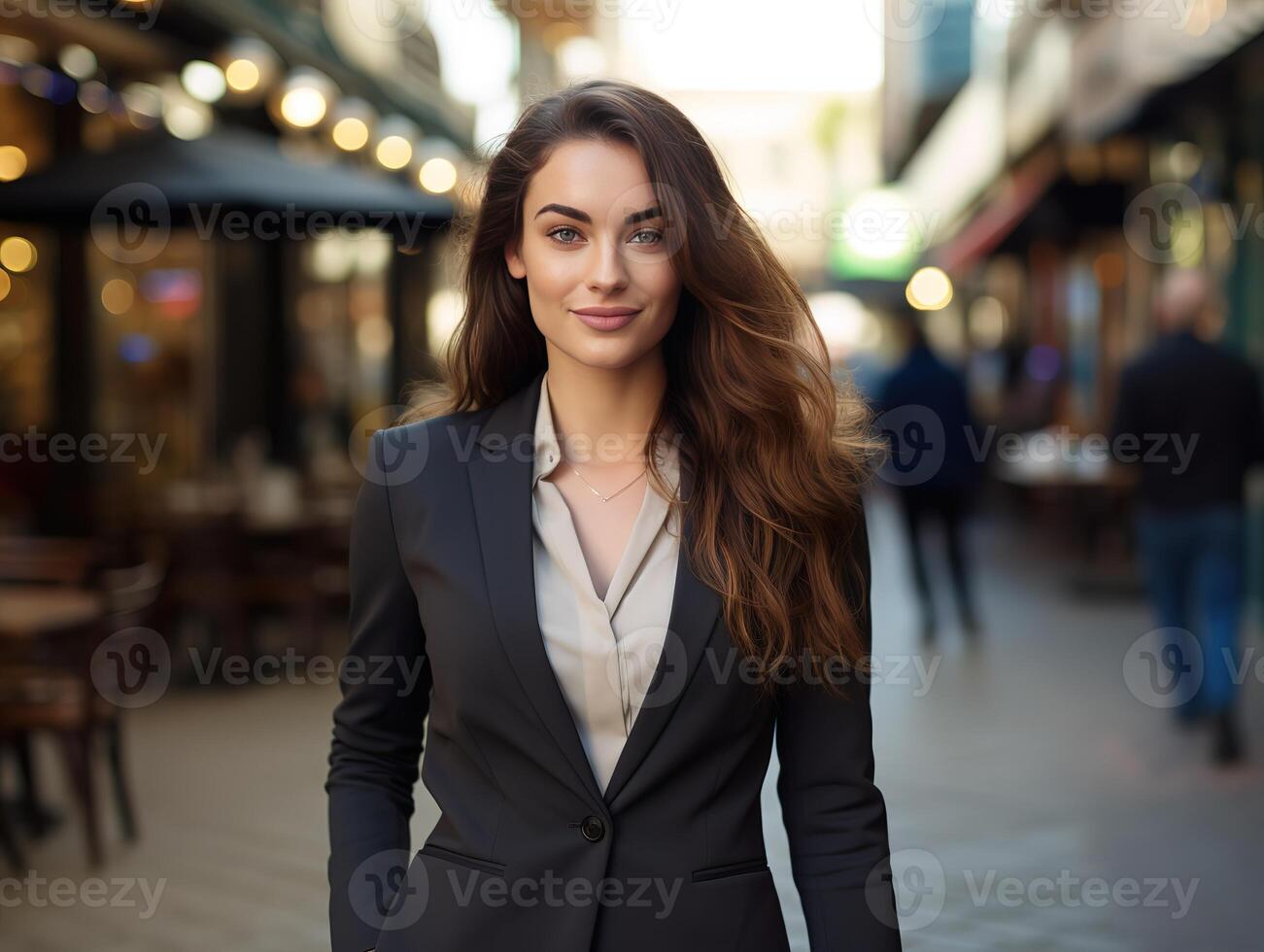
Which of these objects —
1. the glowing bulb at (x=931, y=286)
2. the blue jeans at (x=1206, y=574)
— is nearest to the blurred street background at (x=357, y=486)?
the blue jeans at (x=1206, y=574)

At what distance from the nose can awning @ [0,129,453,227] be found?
681cm

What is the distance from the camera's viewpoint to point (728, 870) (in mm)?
1989

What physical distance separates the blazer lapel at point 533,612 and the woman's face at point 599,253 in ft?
0.68

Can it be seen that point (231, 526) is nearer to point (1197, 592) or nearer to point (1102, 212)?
point (1197, 592)

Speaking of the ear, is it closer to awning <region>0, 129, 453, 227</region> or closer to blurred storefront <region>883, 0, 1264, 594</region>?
awning <region>0, 129, 453, 227</region>

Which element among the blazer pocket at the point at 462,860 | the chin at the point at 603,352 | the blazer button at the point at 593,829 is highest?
the chin at the point at 603,352

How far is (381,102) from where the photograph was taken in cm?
1792

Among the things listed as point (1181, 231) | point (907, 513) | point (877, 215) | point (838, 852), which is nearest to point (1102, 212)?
point (1181, 231)

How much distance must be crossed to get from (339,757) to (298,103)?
9082 millimetres

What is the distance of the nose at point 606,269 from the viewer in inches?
81.3

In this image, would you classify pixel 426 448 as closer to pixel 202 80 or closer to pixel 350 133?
pixel 350 133

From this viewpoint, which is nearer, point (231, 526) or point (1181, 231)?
point (231, 526)

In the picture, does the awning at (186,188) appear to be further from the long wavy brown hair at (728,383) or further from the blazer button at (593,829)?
the blazer button at (593,829)

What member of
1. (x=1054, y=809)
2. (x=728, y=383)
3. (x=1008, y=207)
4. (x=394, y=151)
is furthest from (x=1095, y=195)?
(x=728, y=383)
